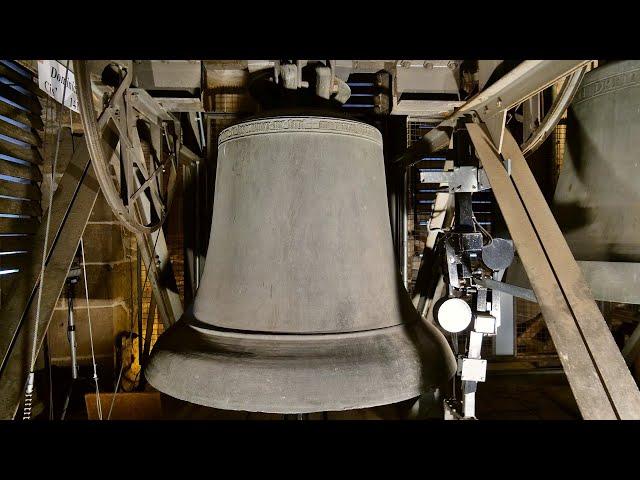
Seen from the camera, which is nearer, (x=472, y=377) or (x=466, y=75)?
(x=466, y=75)

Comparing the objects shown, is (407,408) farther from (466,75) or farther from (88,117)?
(88,117)

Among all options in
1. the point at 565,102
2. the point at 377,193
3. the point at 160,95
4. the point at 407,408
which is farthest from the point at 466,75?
the point at 407,408

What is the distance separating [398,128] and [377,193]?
6.30 feet

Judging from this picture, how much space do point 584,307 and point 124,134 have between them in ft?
7.33

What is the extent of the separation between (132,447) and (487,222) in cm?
598

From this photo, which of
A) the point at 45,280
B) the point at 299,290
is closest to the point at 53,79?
the point at 45,280

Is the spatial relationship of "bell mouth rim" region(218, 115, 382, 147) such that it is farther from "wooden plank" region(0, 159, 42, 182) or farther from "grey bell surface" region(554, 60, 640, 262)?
"wooden plank" region(0, 159, 42, 182)

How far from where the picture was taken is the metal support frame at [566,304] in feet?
3.99

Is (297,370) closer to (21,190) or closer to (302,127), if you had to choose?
(302,127)

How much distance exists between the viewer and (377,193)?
177 centimetres

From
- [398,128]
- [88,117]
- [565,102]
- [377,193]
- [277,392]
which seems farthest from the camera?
[398,128]
